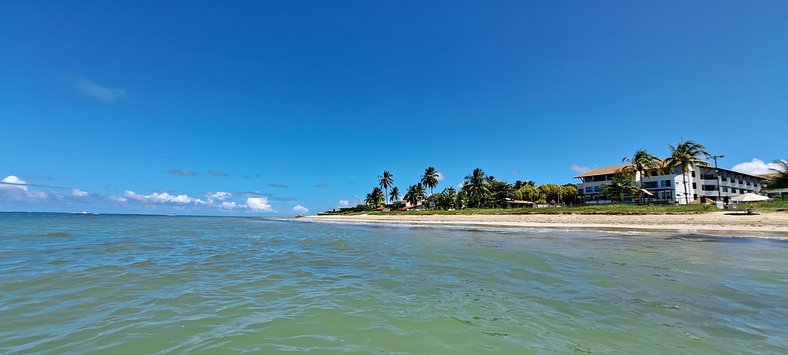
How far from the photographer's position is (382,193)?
125750mm

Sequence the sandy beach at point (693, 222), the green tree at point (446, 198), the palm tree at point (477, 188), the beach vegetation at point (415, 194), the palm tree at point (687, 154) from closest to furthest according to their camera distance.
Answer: the sandy beach at point (693, 222) → the palm tree at point (687, 154) → the palm tree at point (477, 188) → the green tree at point (446, 198) → the beach vegetation at point (415, 194)

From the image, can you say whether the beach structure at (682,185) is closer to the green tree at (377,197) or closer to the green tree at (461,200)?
the green tree at (461,200)

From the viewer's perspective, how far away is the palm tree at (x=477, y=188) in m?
78.1

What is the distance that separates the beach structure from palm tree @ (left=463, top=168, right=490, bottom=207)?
2133 centimetres

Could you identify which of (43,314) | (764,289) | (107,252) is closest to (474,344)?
(43,314)

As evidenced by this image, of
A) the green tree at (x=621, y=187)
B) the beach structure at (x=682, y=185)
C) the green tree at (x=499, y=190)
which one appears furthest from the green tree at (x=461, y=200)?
the green tree at (x=621, y=187)

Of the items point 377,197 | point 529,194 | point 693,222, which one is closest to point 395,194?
point 377,197

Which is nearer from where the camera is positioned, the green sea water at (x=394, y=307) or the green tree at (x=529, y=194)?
the green sea water at (x=394, y=307)

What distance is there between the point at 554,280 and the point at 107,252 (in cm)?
1679

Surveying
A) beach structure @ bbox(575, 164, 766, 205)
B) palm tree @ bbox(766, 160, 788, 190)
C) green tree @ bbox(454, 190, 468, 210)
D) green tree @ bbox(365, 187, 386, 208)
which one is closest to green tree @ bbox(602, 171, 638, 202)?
beach structure @ bbox(575, 164, 766, 205)

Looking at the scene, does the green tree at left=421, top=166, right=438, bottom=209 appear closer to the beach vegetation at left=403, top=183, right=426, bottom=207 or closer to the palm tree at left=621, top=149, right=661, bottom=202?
the beach vegetation at left=403, top=183, right=426, bottom=207

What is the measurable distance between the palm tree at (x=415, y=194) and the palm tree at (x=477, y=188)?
1367 inches

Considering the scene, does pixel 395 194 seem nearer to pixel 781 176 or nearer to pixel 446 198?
pixel 446 198

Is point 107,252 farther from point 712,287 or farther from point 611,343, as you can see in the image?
point 712,287
